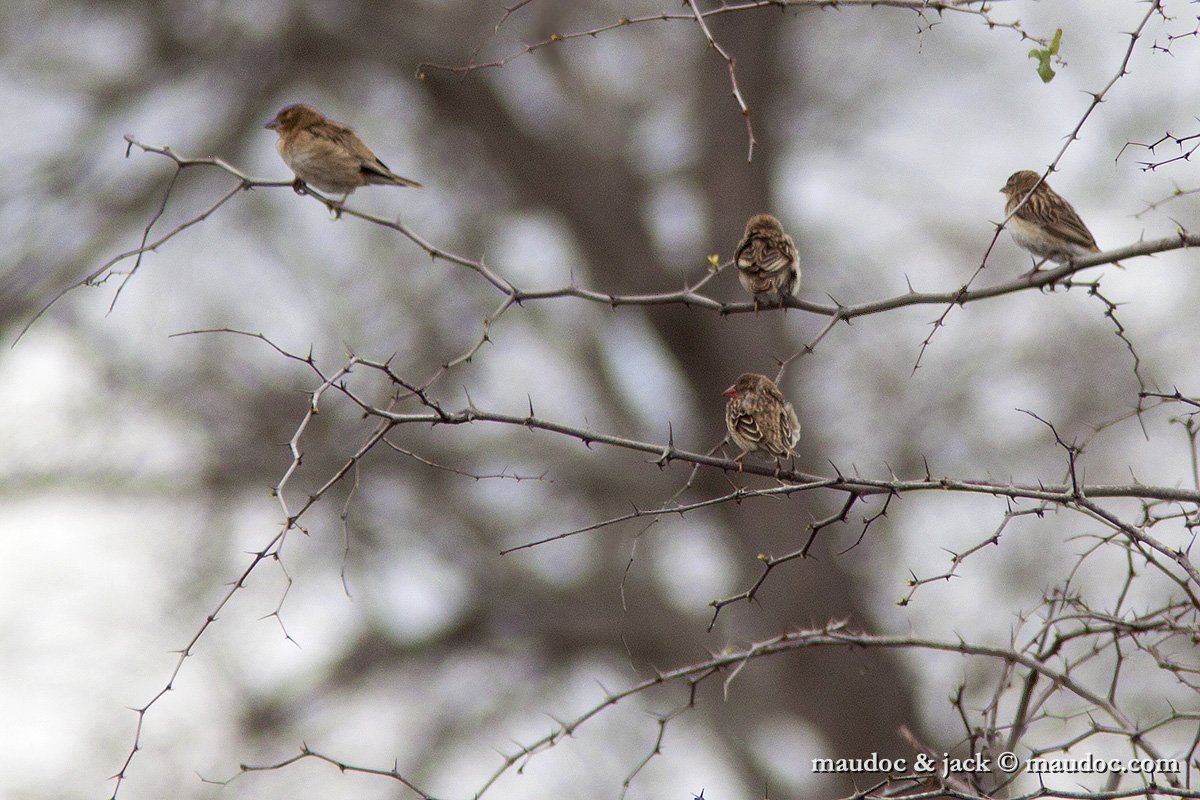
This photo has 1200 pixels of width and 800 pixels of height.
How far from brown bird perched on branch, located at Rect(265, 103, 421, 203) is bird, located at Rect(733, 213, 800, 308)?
1689 millimetres

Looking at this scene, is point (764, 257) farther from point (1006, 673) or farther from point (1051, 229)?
point (1006, 673)

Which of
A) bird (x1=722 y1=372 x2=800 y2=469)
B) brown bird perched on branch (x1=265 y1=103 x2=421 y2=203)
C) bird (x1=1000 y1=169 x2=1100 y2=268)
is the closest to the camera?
bird (x1=722 y1=372 x2=800 y2=469)

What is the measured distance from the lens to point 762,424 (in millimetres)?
6215

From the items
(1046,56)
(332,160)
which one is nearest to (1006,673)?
(1046,56)

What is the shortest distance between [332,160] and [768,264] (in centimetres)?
228

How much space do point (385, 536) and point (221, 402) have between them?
2432mm

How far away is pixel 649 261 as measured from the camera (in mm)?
15219

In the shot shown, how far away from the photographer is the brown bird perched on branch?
7.05 m

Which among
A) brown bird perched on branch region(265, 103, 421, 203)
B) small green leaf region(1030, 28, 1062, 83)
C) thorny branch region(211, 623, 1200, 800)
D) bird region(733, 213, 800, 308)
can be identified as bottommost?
thorny branch region(211, 623, 1200, 800)

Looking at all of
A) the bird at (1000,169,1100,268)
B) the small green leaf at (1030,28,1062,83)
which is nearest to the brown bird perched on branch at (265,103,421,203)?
the bird at (1000,169,1100,268)

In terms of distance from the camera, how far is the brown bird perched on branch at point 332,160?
7.05 metres

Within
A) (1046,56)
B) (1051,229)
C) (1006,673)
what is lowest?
(1006,673)

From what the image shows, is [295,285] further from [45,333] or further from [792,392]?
[792,392]

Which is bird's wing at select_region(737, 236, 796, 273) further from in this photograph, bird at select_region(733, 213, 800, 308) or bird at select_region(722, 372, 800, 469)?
bird at select_region(722, 372, 800, 469)
